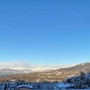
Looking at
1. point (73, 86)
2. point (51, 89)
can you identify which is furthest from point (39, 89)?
point (73, 86)

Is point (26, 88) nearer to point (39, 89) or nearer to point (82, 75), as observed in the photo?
point (39, 89)

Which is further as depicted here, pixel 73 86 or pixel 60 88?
pixel 73 86

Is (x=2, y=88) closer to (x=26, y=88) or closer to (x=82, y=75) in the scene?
(x=26, y=88)

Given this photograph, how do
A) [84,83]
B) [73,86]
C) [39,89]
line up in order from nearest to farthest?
[39,89] < [73,86] < [84,83]

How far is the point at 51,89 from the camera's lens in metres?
47.3

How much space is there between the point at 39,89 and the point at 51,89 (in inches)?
88.2

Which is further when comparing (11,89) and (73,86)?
(73,86)

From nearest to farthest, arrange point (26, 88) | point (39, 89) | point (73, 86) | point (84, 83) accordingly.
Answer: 1. point (26, 88)
2. point (39, 89)
3. point (73, 86)
4. point (84, 83)

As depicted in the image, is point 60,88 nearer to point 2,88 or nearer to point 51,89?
point 51,89

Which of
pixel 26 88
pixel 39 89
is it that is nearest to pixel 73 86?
pixel 39 89

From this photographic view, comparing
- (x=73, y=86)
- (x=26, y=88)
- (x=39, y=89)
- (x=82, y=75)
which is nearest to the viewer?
(x=26, y=88)

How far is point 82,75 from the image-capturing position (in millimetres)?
61562

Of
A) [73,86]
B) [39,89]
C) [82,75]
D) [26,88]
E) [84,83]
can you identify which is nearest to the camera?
[26,88]

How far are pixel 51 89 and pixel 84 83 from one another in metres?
11.8
